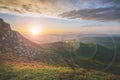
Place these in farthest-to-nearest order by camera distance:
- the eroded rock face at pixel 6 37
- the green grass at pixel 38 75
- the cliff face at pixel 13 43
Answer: the eroded rock face at pixel 6 37, the cliff face at pixel 13 43, the green grass at pixel 38 75

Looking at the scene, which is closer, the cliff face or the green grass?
the green grass

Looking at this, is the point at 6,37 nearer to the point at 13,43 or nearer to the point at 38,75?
the point at 13,43

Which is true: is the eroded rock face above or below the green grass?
above

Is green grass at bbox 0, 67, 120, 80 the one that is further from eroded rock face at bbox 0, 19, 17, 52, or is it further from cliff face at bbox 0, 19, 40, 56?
eroded rock face at bbox 0, 19, 17, 52

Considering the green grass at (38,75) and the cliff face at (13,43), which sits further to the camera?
the cliff face at (13,43)

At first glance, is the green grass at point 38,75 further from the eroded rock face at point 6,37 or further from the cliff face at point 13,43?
the eroded rock face at point 6,37

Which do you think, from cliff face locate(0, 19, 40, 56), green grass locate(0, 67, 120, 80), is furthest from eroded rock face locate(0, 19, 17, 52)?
green grass locate(0, 67, 120, 80)

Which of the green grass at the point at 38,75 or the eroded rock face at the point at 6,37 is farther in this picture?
the eroded rock face at the point at 6,37

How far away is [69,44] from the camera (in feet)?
119

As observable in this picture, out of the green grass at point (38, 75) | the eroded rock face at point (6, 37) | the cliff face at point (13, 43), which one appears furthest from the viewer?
the eroded rock face at point (6, 37)

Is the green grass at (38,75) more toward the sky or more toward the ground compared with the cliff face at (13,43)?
more toward the ground

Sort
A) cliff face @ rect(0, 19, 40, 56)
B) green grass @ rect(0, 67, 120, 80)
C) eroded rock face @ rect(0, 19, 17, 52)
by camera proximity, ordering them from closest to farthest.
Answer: green grass @ rect(0, 67, 120, 80) < cliff face @ rect(0, 19, 40, 56) < eroded rock face @ rect(0, 19, 17, 52)

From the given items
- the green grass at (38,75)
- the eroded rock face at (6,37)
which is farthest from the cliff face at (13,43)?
the green grass at (38,75)

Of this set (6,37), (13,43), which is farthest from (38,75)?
(6,37)
